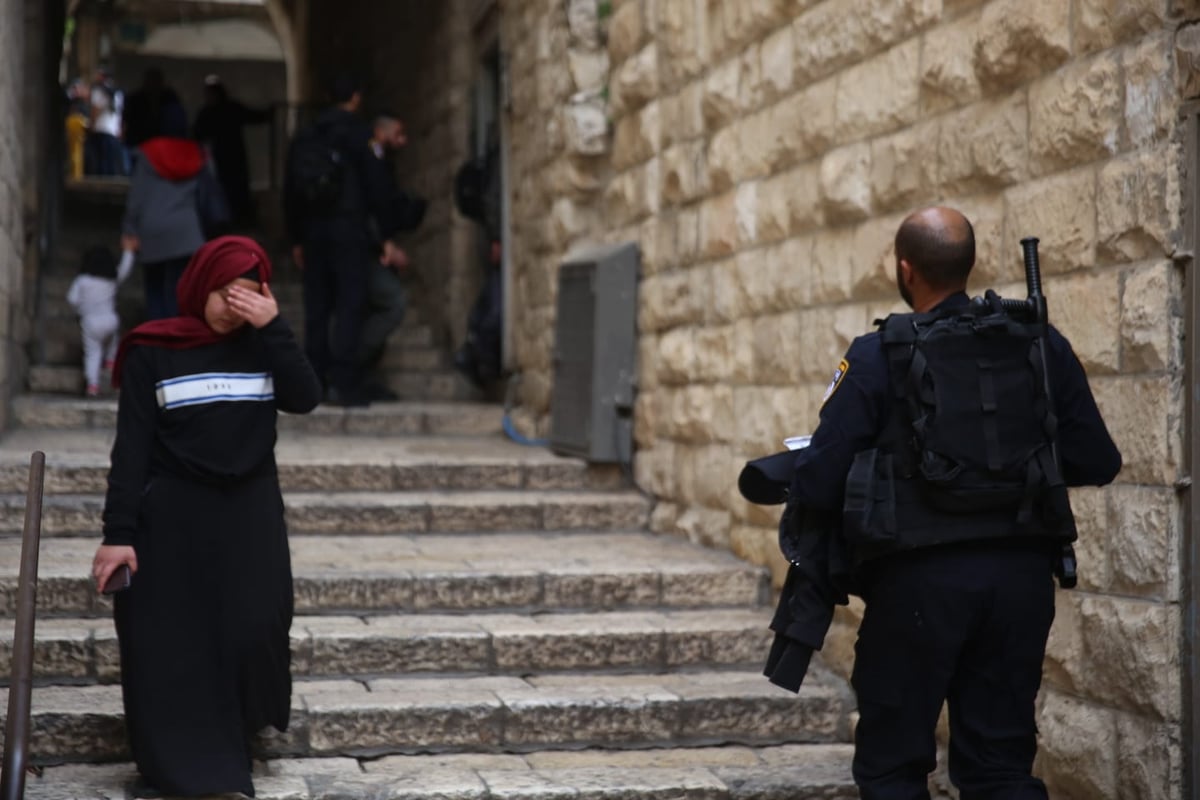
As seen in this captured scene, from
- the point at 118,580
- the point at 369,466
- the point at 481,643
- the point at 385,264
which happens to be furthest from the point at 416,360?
the point at 118,580

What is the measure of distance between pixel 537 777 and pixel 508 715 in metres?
0.40

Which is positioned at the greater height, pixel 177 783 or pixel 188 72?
pixel 188 72

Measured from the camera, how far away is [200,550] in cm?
488

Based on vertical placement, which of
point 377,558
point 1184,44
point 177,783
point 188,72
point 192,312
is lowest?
point 177,783

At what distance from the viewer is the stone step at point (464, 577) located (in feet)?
20.6

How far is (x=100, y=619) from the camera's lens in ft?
19.9

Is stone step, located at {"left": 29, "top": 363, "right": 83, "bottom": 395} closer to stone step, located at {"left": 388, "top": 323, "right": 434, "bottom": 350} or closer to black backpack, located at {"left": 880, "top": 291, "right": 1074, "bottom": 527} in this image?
stone step, located at {"left": 388, "top": 323, "right": 434, "bottom": 350}

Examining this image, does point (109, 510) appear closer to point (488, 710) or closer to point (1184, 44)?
point (488, 710)

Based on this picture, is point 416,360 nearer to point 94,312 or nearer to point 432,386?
point 432,386

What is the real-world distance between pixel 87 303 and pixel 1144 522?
7.20 m

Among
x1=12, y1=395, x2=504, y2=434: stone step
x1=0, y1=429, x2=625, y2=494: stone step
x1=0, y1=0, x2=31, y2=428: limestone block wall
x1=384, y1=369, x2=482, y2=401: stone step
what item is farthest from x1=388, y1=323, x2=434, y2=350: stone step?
x1=0, y1=429, x2=625, y2=494: stone step

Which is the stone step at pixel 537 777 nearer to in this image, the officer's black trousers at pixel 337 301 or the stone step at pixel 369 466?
the stone step at pixel 369 466

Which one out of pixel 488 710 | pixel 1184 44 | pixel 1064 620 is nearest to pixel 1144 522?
pixel 1064 620

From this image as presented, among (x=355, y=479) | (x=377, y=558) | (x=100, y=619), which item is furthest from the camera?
(x=355, y=479)
